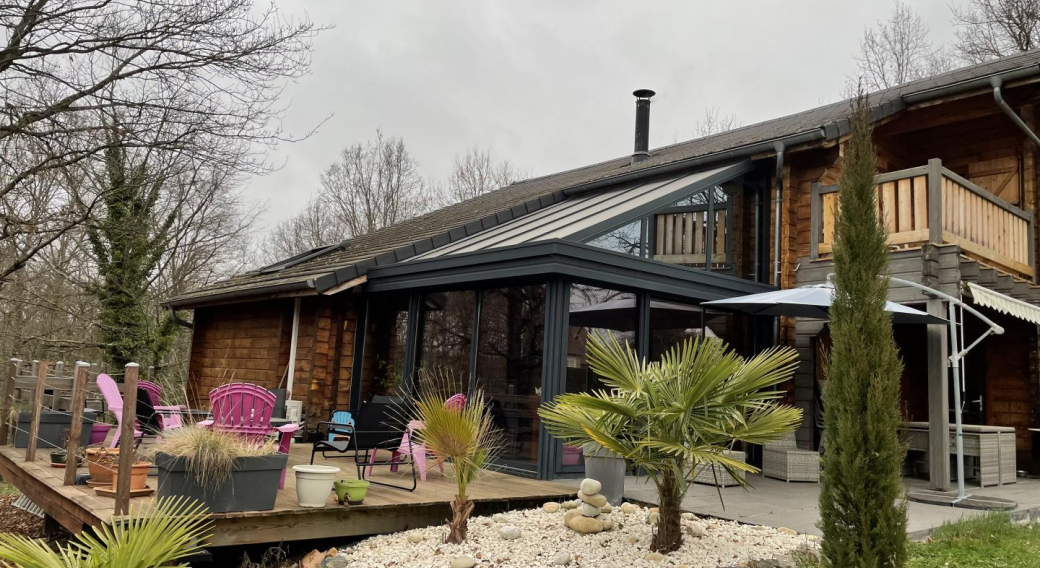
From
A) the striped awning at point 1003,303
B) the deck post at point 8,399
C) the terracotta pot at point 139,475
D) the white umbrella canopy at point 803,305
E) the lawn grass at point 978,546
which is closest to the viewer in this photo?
the lawn grass at point 978,546

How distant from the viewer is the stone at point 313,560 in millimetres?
4730

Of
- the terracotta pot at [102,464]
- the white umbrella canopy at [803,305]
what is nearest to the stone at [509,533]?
the terracotta pot at [102,464]

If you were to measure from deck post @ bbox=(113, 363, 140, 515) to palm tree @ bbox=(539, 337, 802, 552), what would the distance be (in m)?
2.46

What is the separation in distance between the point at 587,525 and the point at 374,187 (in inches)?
872

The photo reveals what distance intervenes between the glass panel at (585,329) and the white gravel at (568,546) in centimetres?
177

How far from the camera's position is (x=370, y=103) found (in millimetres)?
24984

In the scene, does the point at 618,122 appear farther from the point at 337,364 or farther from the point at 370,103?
the point at 337,364

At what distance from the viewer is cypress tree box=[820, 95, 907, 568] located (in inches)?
128

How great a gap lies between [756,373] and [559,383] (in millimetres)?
2693

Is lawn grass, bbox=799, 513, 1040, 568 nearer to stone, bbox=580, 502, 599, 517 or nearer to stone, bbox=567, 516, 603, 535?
stone, bbox=567, 516, 603, 535

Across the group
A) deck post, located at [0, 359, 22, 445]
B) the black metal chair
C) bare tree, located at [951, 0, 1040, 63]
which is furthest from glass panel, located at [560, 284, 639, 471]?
bare tree, located at [951, 0, 1040, 63]

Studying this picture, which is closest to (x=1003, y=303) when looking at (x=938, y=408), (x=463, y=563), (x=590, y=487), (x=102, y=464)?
(x=938, y=408)

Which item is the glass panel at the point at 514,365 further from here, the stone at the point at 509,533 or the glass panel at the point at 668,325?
the stone at the point at 509,533

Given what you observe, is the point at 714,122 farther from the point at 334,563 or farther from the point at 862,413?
the point at 862,413
